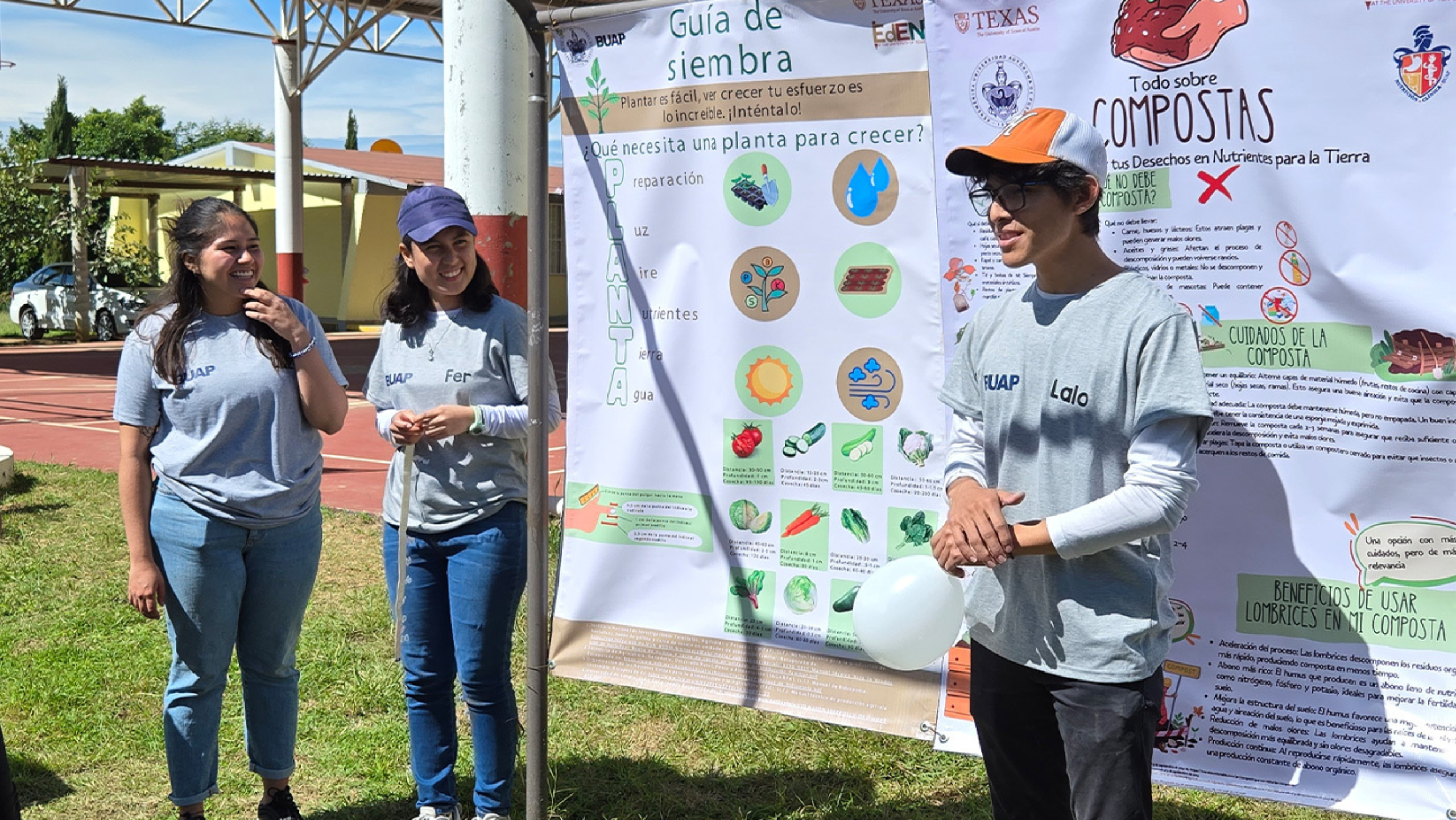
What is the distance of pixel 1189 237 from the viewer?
9.22ft

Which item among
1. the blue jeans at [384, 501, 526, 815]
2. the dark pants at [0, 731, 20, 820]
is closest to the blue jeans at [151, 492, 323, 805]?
the blue jeans at [384, 501, 526, 815]

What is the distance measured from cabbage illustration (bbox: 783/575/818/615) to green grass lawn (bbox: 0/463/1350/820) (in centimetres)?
70

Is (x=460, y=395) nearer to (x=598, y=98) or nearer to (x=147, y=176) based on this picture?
(x=598, y=98)

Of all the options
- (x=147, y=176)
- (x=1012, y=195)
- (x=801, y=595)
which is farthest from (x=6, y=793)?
(x=147, y=176)

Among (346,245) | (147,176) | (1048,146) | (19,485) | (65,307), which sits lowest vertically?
(19,485)

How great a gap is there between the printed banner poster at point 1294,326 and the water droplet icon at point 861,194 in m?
0.28

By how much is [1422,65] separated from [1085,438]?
1137mm

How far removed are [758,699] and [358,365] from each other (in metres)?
16.7

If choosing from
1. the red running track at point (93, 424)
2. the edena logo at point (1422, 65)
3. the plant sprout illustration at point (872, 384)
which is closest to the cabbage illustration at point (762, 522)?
the plant sprout illustration at point (872, 384)

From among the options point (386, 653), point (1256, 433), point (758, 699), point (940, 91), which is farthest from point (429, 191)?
point (386, 653)

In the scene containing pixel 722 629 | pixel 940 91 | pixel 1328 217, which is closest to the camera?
pixel 1328 217

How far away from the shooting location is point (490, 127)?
4469 millimetres

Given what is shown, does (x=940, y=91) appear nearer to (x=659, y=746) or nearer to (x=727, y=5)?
(x=727, y=5)

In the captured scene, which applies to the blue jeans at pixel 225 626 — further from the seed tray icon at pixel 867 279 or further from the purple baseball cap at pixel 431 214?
the seed tray icon at pixel 867 279
